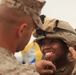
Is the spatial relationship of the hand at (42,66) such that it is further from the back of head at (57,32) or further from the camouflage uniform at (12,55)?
the camouflage uniform at (12,55)

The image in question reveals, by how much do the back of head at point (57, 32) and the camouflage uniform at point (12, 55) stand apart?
1.12 metres

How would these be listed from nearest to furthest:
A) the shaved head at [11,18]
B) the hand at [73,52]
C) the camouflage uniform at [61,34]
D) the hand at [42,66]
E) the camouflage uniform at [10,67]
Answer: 1. the camouflage uniform at [10,67]
2. the shaved head at [11,18]
3. the hand at [42,66]
4. the hand at [73,52]
5. the camouflage uniform at [61,34]

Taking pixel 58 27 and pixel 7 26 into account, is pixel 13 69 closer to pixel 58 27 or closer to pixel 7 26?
pixel 7 26

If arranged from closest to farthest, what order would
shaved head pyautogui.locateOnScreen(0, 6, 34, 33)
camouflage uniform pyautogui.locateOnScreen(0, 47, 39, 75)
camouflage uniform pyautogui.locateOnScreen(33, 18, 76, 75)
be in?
1. camouflage uniform pyautogui.locateOnScreen(0, 47, 39, 75)
2. shaved head pyautogui.locateOnScreen(0, 6, 34, 33)
3. camouflage uniform pyautogui.locateOnScreen(33, 18, 76, 75)

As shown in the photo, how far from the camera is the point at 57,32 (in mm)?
3668

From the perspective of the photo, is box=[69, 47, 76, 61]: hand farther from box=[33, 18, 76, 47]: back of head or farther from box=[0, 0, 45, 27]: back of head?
box=[0, 0, 45, 27]: back of head

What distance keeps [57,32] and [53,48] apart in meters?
0.21

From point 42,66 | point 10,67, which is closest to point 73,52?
point 42,66

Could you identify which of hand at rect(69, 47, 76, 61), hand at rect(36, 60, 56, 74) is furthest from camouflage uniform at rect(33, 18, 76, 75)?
hand at rect(36, 60, 56, 74)

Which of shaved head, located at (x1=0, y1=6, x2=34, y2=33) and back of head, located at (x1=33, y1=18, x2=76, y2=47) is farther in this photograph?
back of head, located at (x1=33, y1=18, x2=76, y2=47)

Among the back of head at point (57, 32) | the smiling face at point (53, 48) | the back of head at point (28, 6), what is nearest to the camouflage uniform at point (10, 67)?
the back of head at point (28, 6)

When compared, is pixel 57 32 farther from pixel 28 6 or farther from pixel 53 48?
pixel 28 6

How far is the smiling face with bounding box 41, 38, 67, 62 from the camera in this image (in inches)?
140

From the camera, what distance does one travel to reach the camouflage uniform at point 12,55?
79.0 inches
